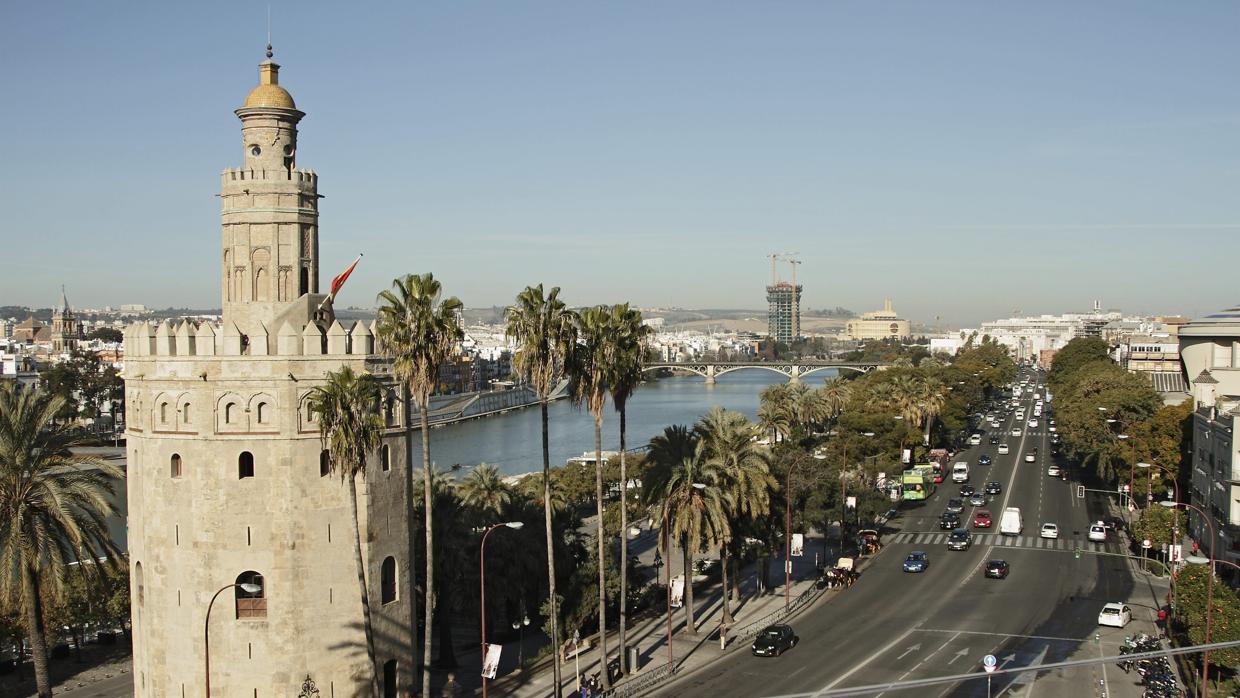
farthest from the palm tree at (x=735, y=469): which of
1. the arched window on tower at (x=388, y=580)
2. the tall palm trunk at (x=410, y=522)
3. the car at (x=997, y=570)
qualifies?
the arched window on tower at (x=388, y=580)

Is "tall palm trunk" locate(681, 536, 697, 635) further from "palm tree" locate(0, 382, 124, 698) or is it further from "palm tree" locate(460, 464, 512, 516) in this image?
"palm tree" locate(0, 382, 124, 698)

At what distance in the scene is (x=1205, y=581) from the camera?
36.5m

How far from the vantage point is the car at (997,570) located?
166 ft

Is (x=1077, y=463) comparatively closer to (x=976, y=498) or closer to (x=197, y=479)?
(x=976, y=498)

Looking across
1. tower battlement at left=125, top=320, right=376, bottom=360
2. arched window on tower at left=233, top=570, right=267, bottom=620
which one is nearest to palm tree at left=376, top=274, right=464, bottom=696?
tower battlement at left=125, top=320, right=376, bottom=360

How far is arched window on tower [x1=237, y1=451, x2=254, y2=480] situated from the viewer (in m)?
30.0

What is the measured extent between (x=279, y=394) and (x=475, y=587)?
506 inches

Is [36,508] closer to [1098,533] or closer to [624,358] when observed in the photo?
[624,358]

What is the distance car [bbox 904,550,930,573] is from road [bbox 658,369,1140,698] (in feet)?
1.44

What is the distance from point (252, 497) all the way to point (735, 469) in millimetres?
19119

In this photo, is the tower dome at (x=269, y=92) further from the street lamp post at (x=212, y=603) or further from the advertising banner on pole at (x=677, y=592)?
the advertising banner on pole at (x=677, y=592)

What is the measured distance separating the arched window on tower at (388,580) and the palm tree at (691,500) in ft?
38.5

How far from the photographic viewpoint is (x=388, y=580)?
1270 inches

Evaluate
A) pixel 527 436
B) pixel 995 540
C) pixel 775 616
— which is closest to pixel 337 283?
pixel 775 616
